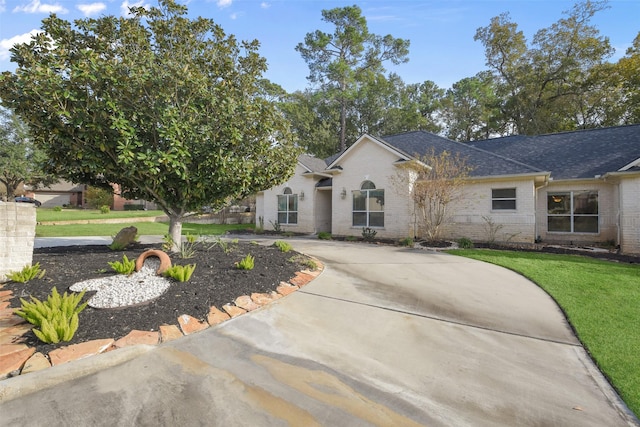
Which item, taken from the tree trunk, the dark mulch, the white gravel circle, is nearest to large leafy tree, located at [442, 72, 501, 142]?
the dark mulch

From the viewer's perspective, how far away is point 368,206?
15.0 meters

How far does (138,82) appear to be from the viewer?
5547mm

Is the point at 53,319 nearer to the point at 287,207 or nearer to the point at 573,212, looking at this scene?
the point at 287,207

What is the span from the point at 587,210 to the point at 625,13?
24.4ft

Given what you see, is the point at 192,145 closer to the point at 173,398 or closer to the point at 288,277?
the point at 288,277

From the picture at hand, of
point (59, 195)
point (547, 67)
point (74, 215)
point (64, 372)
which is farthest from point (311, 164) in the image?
point (59, 195)

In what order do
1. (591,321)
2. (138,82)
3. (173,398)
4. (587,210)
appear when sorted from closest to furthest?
(173,398) → (591,321) → (138,82) → (587,210)

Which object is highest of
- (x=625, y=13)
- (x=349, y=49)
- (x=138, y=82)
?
(x=349, y=49)

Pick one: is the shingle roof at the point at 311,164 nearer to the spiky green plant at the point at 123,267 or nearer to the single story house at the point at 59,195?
the spiky green plant at the point at 123,267

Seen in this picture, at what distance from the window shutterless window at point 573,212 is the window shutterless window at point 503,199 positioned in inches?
93.0

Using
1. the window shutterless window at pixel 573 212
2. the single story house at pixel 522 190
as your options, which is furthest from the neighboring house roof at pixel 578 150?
the window shutterless window at pixel 573 212

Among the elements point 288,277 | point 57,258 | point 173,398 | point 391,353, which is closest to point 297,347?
point 391,353

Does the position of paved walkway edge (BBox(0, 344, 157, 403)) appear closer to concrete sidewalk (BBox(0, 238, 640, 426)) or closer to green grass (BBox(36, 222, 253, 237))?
concrete sidewalk (BBox(0, 238, 640, 426))

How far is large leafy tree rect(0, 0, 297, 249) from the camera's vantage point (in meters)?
5.47
